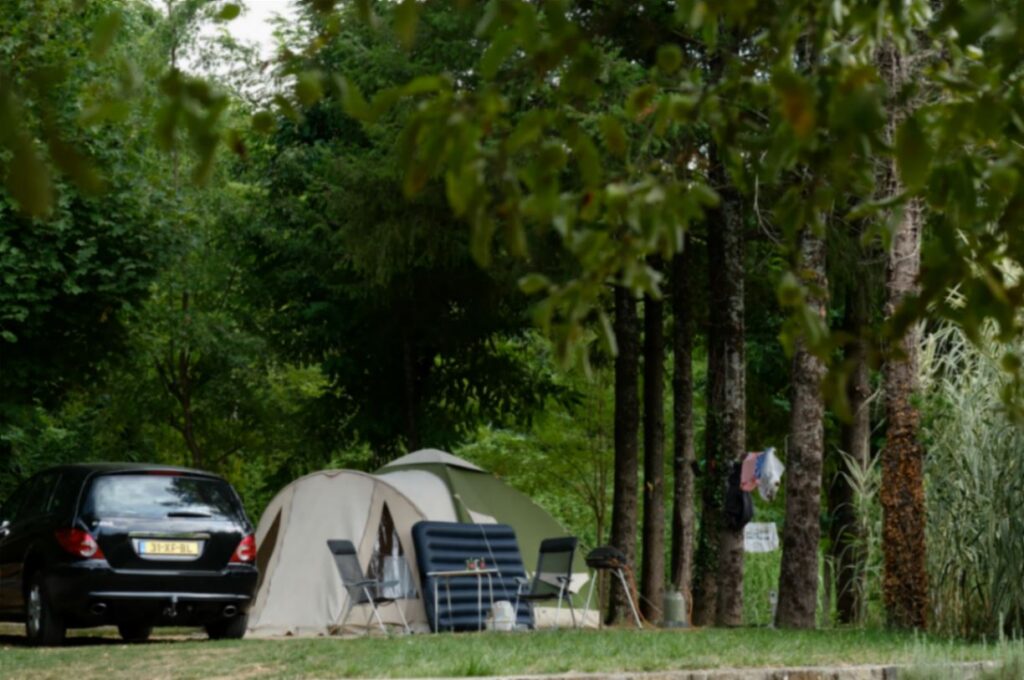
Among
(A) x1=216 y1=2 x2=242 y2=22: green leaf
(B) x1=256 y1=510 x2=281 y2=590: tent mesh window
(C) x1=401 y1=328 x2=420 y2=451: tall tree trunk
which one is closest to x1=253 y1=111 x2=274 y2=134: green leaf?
(A) x1=216 y1=2 x2=242 y2=22: green leaf

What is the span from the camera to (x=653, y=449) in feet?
74.0

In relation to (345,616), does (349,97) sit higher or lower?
higher

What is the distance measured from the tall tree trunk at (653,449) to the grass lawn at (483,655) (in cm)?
790

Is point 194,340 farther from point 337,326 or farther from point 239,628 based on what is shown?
point 239,628

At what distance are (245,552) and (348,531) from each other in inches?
148

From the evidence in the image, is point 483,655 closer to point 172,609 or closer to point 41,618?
point 172,609

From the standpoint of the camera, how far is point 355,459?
1278 inches

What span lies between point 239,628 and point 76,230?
24.6 ft

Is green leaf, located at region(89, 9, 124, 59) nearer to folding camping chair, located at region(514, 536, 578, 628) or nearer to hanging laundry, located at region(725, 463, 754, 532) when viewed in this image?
folding camping chair, located at region(514, 536, 578, 628)

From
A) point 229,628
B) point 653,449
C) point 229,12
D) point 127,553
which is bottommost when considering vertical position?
point 229,628

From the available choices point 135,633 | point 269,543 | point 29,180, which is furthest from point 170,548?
point 29,180

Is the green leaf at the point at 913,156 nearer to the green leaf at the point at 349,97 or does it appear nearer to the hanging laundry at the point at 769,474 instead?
the green leaf at the point at 349,97

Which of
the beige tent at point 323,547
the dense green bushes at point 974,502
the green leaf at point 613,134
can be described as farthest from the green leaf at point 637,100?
the beige tent at point 323,547

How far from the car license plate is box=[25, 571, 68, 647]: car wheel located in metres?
0.94
